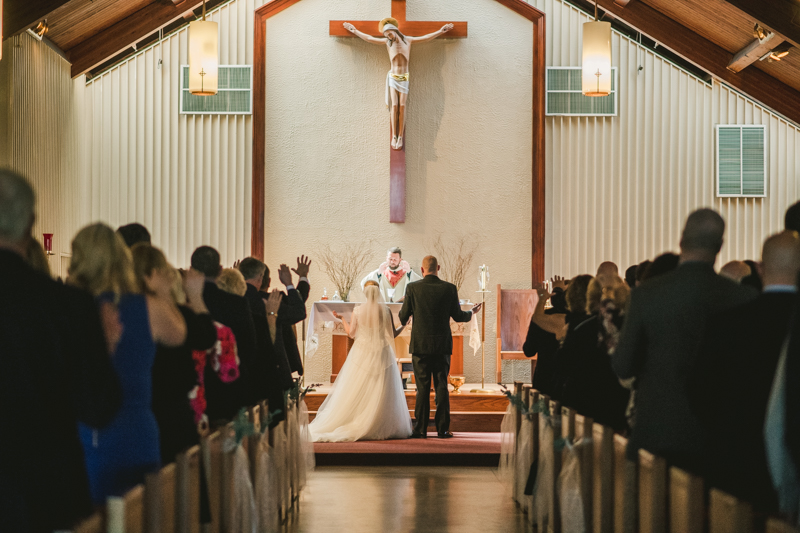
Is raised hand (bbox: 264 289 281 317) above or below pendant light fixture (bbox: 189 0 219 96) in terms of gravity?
below

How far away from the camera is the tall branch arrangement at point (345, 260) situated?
35.6ft

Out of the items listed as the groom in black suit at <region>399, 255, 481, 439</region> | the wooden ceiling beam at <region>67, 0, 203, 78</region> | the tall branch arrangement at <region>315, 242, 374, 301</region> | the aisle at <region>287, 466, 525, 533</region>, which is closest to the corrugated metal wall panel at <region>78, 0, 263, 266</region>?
the wooden ceiling beam at <region>67, 0, 203, 78</region>

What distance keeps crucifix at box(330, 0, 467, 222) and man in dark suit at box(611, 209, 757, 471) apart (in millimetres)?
7734

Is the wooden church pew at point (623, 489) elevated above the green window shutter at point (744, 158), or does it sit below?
below

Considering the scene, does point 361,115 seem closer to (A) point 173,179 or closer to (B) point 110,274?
(A) point 173,179

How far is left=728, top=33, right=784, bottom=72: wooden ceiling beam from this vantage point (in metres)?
8.94

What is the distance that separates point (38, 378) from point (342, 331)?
729 cm

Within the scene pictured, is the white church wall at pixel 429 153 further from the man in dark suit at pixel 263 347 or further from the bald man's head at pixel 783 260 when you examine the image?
the bald man's head at pixel 783 260

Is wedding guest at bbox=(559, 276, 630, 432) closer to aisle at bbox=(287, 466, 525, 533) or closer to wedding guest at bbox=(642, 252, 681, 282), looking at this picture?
wedding guest at bbox=(642, 252, 681, 282)

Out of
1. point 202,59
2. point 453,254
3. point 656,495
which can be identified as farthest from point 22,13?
point 656,495

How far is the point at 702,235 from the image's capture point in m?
2.90

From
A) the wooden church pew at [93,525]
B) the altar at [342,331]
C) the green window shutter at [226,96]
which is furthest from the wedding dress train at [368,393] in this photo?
the wooden church pew at [93,525]

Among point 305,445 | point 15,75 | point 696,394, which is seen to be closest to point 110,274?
point 696,394

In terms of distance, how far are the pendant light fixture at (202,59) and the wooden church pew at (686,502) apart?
7227mm
